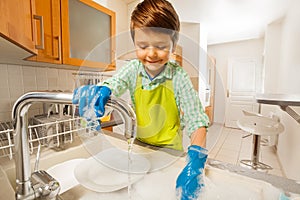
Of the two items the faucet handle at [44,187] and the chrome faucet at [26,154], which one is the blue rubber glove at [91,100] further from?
the faucet handle at [44,187]

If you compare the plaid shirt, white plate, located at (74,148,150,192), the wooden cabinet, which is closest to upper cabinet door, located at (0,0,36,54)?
the wooden cabinet

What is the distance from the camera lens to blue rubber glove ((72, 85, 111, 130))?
263mm

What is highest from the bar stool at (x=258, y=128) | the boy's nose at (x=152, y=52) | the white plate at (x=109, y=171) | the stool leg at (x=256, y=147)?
the boy's nose at (x=152, y=52)

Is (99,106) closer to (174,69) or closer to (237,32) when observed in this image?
(174,69)

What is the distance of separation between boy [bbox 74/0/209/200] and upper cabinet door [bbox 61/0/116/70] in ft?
0.77

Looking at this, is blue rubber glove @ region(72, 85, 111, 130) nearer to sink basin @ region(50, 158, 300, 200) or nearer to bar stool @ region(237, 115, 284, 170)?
sink basin @ region(50, 158, 300, 200)

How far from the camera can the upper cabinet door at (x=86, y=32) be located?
33.6 inches

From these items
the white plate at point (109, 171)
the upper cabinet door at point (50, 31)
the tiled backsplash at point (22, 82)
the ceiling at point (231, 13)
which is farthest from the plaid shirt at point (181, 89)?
the ceiling at point (231, 13)

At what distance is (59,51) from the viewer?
83cm

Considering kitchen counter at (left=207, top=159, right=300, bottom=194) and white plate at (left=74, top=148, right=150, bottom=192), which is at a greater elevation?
kitchen counter at (left=207, top=159, right=300, bottom=194)

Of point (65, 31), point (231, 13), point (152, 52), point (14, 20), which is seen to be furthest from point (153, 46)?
point (231, 13)

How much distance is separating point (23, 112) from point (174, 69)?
0.42 meters

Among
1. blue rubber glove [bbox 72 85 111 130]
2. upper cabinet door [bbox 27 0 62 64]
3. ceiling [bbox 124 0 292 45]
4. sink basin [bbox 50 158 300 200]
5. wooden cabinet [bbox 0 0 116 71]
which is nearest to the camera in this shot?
blue rubber glove [bbox 72 85 111 130]

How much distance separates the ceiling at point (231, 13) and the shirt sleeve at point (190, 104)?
1353mm
